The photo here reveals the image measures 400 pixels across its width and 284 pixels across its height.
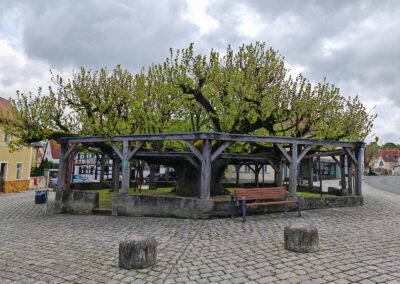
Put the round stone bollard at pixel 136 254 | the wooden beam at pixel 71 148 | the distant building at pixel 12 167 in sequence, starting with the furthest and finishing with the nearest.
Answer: the distant building at pixel 12 167, the wooden beam at pixel 71 148, the round stone bollard at pixel 136 254

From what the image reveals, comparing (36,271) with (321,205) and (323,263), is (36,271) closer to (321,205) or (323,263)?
(323,263)

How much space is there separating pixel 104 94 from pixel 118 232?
25.3 ft

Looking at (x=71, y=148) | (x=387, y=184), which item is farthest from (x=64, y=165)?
(x=387, y=184)

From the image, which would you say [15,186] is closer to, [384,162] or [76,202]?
[76,202]

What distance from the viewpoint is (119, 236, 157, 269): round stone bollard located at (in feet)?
16.5

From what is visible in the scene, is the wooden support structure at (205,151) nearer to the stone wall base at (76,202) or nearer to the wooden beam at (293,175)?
the wooden beam at (293,175)

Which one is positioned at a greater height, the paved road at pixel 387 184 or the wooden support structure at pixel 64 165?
the wooden support structure at pixel 64 165

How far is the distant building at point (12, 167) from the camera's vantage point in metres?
23.3

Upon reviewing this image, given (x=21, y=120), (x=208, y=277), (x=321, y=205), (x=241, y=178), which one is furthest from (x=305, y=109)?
(x=241, y=178)

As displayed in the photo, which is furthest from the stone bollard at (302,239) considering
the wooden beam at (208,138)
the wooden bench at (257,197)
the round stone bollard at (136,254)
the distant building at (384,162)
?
the distant building at (384,162)

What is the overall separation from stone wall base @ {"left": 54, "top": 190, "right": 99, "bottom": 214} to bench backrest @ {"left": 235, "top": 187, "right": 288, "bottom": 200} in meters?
6.00

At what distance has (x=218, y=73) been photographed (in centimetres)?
1192

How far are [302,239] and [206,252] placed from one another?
1.99 metres

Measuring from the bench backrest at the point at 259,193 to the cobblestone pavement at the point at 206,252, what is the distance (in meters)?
0.73
